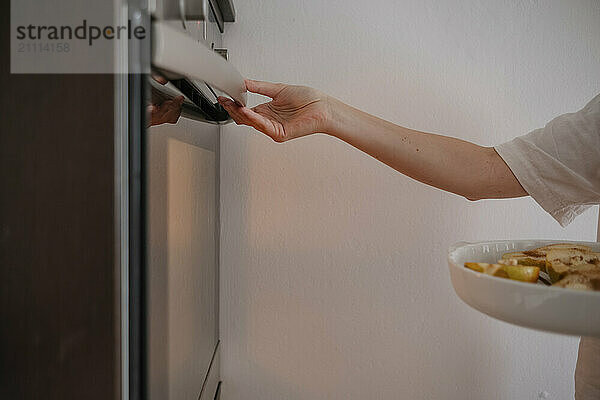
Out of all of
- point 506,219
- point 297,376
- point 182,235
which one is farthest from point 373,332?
point 182,235

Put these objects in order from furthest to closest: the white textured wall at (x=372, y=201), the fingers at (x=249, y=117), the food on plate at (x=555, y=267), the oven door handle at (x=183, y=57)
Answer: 1. the white textured wall at (x=372, y=201)
2. the fingers at (x=249, y=117)
3. the food on plate at (x=555, y=267)
4. the oven door handle at (x=183, y=57)

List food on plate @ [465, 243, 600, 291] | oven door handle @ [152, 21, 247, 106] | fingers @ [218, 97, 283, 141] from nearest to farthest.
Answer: oven door handle @ [152, 21, 247, 106]
food on plate @ [465, 243, 600, 291]
fingers @ [218, 97, 283, 141]

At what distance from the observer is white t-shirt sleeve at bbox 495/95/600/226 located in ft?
2.42

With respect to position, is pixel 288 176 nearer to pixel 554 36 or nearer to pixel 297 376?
pixel 297 376

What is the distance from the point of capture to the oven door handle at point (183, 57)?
38 centimetres

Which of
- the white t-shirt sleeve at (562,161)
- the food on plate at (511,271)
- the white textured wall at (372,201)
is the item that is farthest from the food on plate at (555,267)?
the white textured wall at (372,201)

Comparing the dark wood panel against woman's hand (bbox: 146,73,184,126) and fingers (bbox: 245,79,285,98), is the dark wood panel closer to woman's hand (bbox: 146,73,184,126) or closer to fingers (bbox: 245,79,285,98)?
woman's hand (bbox: 146,73,184,126)

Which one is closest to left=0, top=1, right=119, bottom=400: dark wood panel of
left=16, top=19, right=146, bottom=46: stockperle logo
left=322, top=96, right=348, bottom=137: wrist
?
left=16, top=19, right=146, bottom=46: stockperle logo

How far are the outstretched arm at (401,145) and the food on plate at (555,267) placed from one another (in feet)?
0.62

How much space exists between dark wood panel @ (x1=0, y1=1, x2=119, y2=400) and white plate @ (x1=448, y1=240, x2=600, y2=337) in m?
0.31

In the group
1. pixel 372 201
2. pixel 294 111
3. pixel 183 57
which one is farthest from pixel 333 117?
pixel 183 57

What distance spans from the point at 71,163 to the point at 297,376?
73 centimetres

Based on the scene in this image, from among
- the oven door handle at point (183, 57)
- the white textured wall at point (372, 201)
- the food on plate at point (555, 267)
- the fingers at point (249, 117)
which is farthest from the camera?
the white textured wall at point (372, 201)

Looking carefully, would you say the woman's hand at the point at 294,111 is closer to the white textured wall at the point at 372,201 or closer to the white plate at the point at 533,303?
the white textured wall at the point at 372,201
